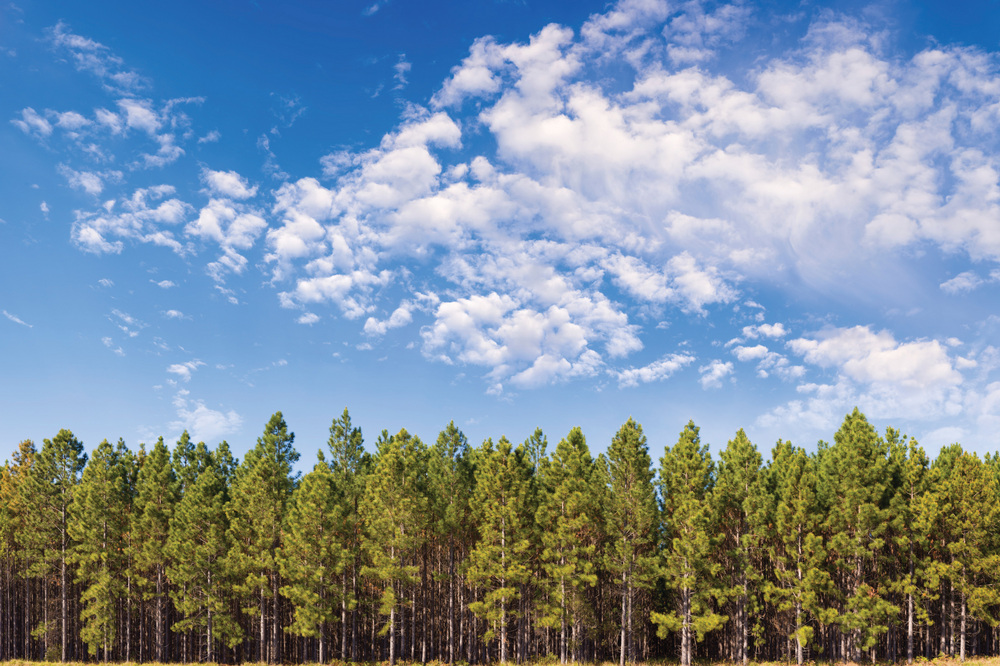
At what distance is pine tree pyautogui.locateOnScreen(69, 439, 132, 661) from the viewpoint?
160 ft

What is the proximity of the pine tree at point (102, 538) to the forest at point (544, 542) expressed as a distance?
0.50 ft

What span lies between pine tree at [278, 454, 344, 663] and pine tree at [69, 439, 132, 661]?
50.4 ft

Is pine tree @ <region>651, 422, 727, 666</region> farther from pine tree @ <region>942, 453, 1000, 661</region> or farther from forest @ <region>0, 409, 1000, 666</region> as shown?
pine tree @ <region>942, 453, 1000, 661</region>

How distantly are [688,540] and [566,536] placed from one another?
803cm

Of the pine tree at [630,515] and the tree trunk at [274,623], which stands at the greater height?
the pine tree at [630,515]

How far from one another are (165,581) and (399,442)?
2283 centimetres

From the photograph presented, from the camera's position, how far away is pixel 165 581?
170ft

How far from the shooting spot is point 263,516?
46.5 meters

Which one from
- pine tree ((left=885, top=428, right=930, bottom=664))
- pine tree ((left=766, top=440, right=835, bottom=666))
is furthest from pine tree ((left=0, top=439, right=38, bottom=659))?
pine tree ((left=885, top=428, right=930, bottom=664))

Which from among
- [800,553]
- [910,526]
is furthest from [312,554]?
[910,526]

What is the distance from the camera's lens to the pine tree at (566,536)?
42.9 m

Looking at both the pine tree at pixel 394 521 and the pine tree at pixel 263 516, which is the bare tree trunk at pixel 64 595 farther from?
the pine tree at pixel 394 521

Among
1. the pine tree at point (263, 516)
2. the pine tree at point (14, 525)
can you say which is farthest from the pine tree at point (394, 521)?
the pine tree at point (14, 525)

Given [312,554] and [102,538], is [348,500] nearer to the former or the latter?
[312,554]
